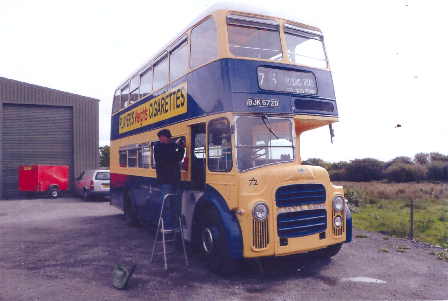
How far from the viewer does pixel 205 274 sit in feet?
18.5

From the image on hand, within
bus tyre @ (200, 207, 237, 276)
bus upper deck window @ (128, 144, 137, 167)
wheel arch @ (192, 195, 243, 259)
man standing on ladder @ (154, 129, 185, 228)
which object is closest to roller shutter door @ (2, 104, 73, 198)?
bus upper deck window @ (128, 144, 137, 167)

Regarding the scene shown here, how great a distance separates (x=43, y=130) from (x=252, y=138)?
2065 cm

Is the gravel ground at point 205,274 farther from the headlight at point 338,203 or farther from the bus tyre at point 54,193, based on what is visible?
the bus tyre at point 54,193

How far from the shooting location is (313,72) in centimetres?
616

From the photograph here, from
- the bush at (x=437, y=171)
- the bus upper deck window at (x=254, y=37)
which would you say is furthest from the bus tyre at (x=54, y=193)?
the bush at (x=437, y=171)

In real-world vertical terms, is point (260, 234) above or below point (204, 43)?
below

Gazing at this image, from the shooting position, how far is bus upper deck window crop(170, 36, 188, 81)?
683cm

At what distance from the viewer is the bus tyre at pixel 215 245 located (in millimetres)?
5238

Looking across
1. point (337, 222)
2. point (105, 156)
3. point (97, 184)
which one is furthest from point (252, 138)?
point (105, 156)

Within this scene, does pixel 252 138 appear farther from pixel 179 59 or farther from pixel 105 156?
pixel 105 156

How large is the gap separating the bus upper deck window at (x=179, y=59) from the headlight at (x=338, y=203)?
3.59 meters

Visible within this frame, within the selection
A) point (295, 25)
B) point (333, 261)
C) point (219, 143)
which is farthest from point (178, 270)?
point (295, 25)

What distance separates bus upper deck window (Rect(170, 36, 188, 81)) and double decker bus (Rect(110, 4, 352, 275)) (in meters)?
0.06

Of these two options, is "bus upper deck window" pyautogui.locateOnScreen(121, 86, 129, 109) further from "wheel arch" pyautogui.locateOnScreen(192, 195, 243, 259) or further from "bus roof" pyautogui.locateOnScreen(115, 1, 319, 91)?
"wheel arch" pyautogui.locateOnScreen(192, 195, 243, 259)
